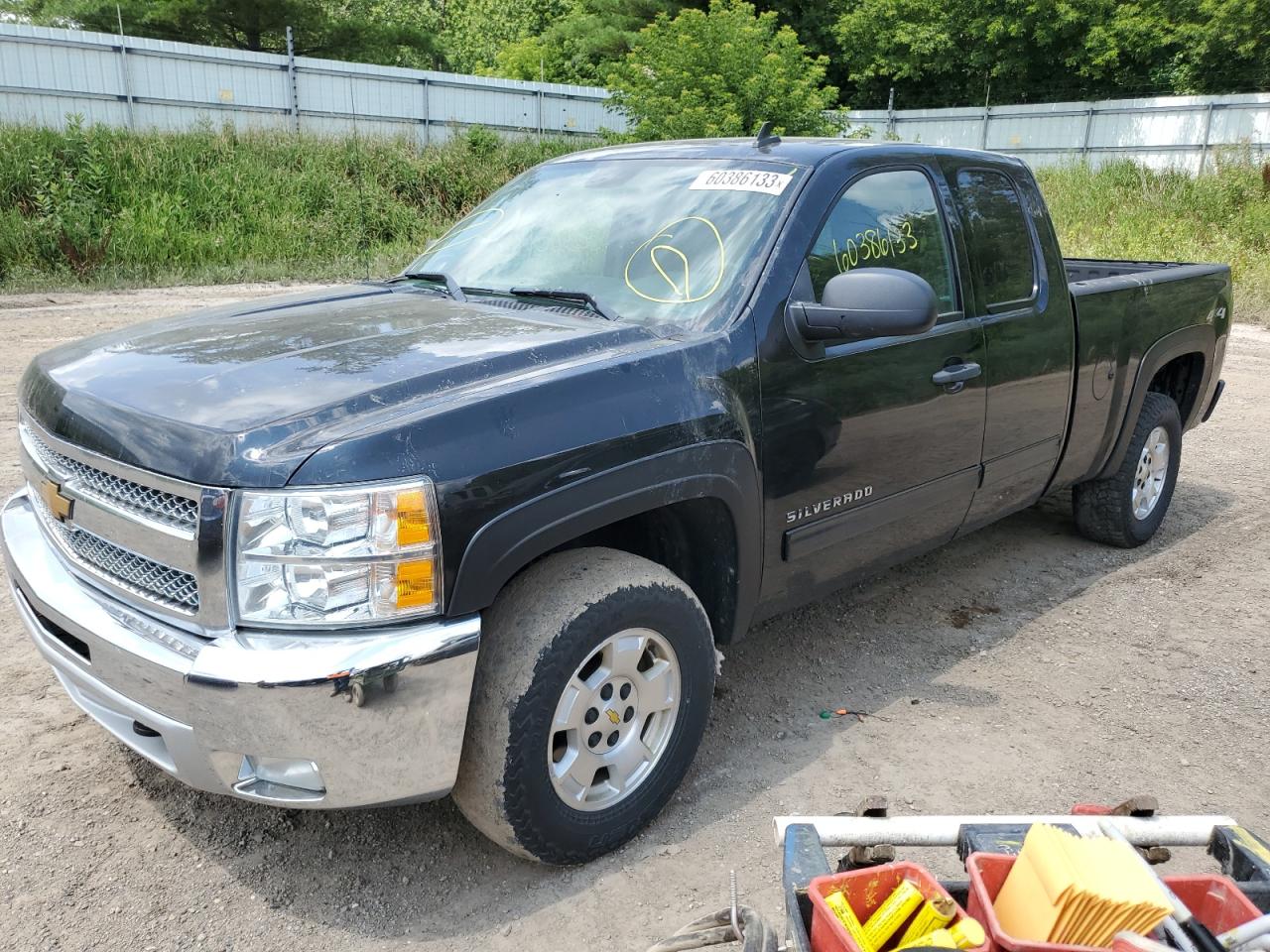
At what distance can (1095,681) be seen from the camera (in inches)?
157

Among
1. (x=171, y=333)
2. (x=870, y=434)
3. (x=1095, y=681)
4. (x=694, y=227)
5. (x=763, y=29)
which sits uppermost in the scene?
(x=763, y=29)

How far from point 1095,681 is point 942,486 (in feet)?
3.19

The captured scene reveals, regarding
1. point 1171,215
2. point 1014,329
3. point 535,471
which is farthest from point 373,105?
point 535,471

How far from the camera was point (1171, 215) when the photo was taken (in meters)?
17.9

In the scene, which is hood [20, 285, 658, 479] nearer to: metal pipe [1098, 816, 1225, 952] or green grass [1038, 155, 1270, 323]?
metal pipe [1098, 816, 1225, 952]

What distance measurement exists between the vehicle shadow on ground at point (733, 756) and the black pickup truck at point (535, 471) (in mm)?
249

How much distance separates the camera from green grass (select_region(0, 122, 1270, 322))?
48.4 feet

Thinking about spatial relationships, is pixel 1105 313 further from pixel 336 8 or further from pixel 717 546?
pixel 336 8

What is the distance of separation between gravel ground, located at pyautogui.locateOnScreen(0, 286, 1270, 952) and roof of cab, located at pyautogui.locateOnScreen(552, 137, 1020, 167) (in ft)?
6.24

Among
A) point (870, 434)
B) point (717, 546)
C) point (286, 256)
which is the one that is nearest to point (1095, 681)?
point (870, 434)

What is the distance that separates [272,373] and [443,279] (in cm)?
124

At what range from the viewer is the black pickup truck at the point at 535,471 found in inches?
90.0

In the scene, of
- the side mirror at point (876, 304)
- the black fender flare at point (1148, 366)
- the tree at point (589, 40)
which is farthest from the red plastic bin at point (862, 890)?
the tree at point (589, 40)

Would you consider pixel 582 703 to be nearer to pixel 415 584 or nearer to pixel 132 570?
pixel 415 584
